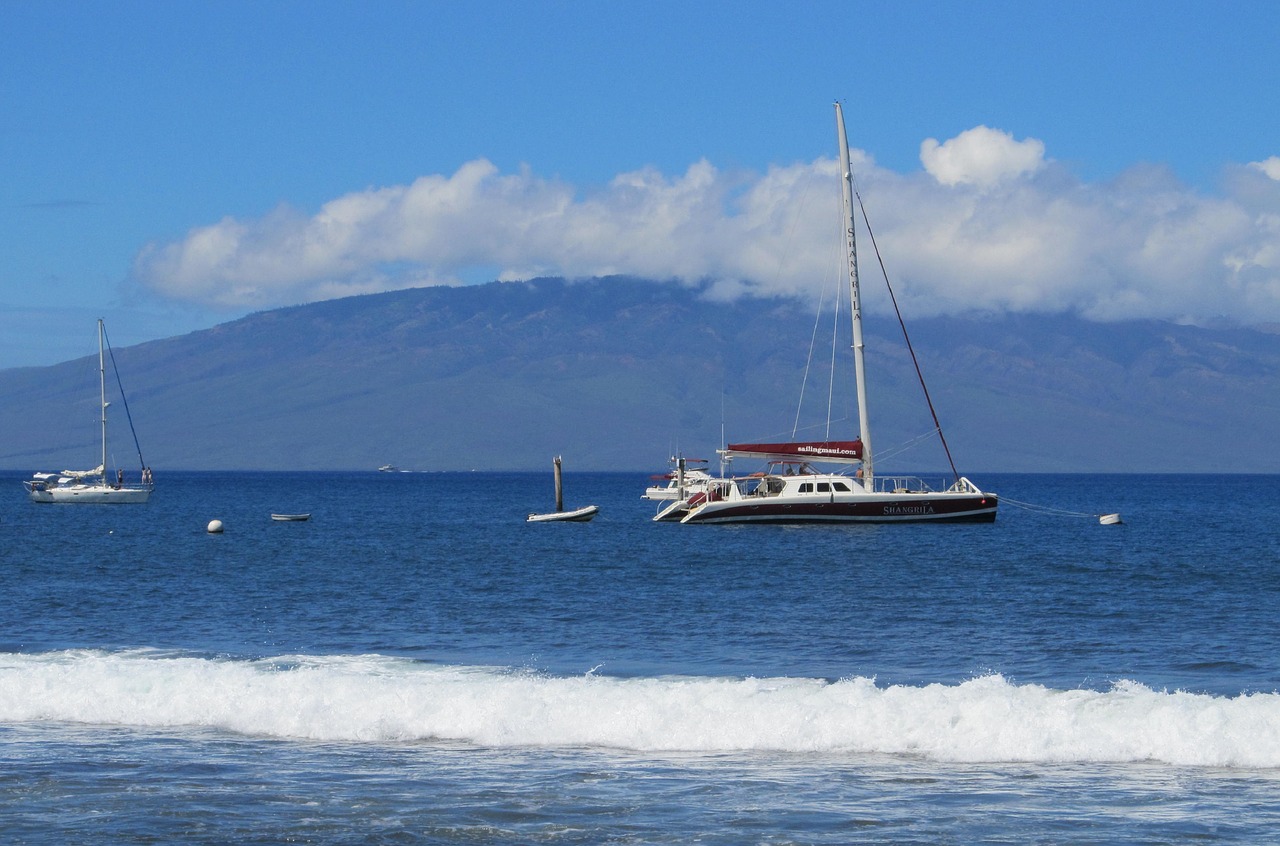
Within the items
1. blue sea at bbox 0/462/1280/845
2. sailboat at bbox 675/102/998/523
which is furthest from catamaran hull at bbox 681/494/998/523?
blue sea at bbox 0/462/1280/845

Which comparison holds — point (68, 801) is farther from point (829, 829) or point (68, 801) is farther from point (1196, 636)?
point (1196, 636)

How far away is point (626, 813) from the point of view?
16703 mm

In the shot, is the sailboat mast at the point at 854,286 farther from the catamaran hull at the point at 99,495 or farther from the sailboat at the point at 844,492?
the catamaran hull at the point at 99,495

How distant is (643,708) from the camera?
72.0 feet

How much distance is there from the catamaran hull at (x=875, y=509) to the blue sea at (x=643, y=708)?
20.9 metres

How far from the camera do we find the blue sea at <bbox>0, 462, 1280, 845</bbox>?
54.2ft

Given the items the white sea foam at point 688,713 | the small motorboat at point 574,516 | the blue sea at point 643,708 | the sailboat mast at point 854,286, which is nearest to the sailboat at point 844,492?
the sailboat mast at point 854,286

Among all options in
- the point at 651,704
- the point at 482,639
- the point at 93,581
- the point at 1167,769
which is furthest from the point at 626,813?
the point at 93,581

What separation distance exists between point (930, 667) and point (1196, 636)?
8.43 meters

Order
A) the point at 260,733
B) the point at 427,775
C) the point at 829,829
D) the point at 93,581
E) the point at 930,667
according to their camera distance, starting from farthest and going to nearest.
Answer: the point at 93,581, the point at 930,667, the point at 260,733, the point at 427,775, the point at 829,829

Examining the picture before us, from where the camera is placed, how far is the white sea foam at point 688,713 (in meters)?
19.8

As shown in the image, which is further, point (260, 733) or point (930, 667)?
point (930, 667)

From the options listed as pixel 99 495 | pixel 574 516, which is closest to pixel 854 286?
pixel 574 516

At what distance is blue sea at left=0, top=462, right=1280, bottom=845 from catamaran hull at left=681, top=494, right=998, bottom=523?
825 inches
